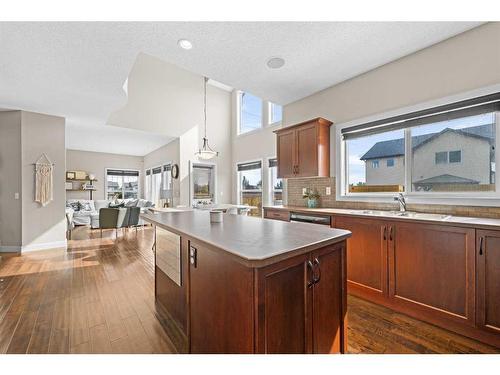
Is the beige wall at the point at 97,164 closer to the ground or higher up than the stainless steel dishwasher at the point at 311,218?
higher up

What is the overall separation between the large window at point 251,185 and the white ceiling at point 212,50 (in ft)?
10.8

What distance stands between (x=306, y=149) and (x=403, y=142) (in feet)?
4.06

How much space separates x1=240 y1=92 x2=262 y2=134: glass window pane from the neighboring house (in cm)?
420

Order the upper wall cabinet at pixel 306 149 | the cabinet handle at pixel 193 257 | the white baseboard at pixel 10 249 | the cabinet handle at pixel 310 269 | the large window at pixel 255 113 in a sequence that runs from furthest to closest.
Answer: the large window at pixel 255 113, the white baseboard at pixel 10 249, the upper wall cabinet at pixel 306 149, the cabinet handle at pixel 193 257, the cabinet handle at pixel 310 269

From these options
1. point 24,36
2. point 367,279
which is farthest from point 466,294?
point 24,36

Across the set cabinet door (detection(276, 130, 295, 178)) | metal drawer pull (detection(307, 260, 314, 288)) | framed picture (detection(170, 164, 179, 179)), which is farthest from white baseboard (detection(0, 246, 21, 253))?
metal drawer pull (detection(307, 260, 314, 288))

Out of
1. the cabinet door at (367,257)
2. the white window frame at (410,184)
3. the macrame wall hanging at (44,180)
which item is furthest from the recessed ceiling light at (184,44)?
the macrame wall hanging at (44,180)

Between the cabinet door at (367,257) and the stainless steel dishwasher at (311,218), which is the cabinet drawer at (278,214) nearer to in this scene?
the stainless steel dishwasher at (311,218)

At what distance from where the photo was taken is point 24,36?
2238 millimetres

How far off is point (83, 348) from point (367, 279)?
258 cm

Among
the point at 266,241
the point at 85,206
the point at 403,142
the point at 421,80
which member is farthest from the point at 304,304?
the point at 85,206

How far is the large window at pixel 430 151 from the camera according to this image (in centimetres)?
222
